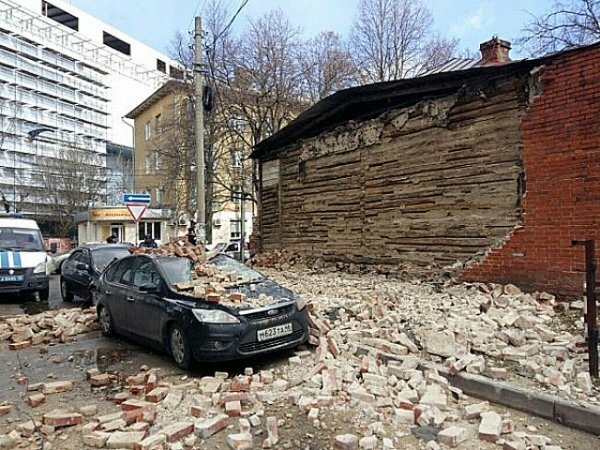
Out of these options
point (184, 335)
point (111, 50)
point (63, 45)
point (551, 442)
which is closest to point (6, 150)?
point (63, 45)

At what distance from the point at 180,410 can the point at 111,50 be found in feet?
226

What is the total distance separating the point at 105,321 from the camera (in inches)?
322

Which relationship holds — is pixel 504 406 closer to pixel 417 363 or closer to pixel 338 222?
pixel 417 363

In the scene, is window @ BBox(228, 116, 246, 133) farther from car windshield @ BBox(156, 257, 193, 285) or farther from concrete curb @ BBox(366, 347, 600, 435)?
concrete curb @ BBox(366, 347, 600, 435)

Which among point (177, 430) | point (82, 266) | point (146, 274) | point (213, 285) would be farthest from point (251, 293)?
Answer: point (82, 266)

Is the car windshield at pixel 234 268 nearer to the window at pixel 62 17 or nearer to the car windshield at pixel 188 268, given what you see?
the car windshield at pixel 188 268

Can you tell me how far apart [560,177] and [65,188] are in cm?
4241

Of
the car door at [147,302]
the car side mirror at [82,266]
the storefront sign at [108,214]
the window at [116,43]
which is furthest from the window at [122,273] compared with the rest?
the window at [116,43]

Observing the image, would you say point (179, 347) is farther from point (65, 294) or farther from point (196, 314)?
point (65, 294)

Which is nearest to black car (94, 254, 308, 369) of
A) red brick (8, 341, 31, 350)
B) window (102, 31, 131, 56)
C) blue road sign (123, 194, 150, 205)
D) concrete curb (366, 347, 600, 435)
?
red brick (8, 341, 31, 350)

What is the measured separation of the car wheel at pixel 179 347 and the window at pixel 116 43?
6811 centimetres

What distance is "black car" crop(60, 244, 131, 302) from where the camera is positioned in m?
11.8

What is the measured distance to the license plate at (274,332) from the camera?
590 cm

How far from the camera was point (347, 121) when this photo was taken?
1234cm
